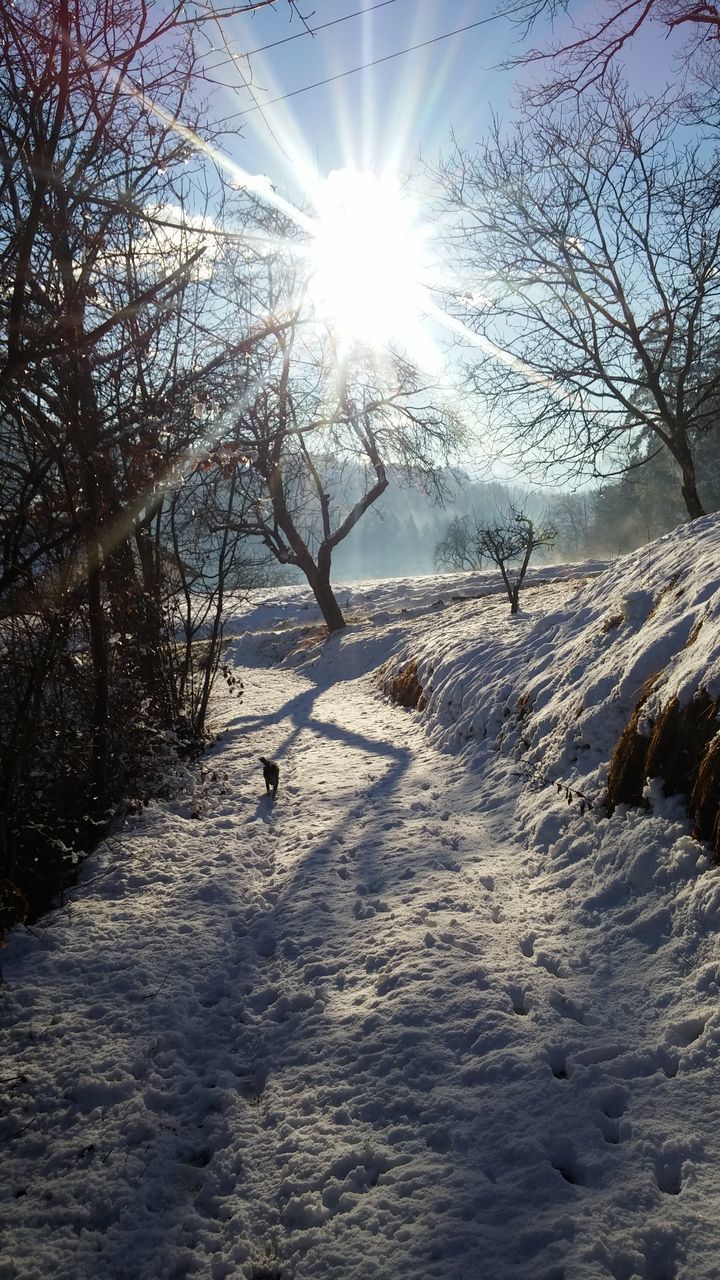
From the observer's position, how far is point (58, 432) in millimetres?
3475

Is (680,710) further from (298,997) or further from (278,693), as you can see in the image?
(278,693)

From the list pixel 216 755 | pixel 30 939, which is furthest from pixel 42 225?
pixel 216 755

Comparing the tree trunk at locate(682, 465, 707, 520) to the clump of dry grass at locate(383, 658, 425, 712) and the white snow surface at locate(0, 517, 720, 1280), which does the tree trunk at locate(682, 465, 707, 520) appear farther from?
the white snow surface at locate(0, 517, 720, 1280)

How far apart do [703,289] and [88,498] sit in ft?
35.9

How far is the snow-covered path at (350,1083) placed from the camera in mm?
1942

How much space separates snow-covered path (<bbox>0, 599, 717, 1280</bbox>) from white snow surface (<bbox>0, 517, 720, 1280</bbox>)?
11 millimetres

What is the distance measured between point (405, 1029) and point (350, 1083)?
Result: 332 millimetres

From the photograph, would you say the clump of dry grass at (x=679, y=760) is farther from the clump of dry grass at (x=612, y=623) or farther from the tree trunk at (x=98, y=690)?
the tree trunk at (x=98, y=690)

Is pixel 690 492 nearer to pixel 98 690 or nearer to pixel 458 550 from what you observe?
pixel 98 690

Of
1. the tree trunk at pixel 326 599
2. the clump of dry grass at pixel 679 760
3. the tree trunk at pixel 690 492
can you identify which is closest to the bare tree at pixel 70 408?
the clump of dry grass at pixel 679 760

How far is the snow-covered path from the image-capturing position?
76.5 inches

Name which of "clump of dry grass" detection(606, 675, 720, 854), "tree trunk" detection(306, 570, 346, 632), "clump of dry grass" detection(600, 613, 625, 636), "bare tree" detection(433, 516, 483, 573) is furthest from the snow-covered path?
"bare tree" detection(433, 516, 483, 573)

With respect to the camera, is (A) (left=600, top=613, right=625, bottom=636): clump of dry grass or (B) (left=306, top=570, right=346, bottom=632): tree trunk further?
(B) (left=306, top=570, right=346, bottom=632): tree trunk

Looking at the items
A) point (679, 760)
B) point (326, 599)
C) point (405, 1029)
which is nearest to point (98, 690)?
point (405, 1029)
